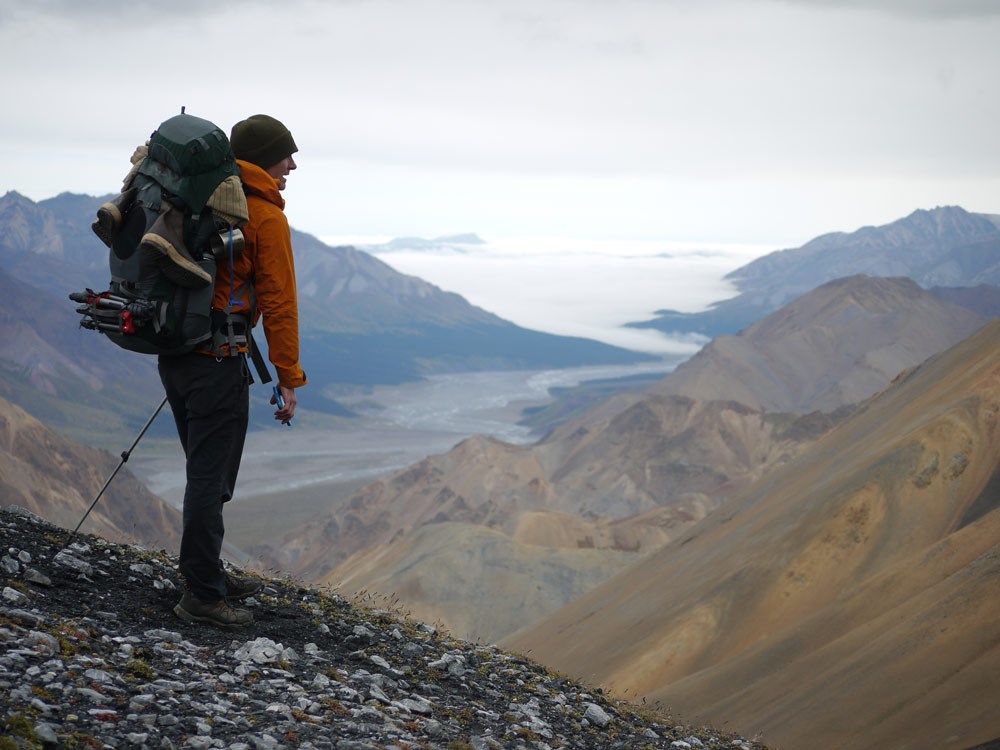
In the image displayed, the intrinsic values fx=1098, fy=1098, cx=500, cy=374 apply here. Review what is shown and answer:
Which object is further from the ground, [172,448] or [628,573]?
[628,573]

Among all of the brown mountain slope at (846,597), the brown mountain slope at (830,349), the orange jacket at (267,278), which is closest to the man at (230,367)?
the orange jacket at (267,278)

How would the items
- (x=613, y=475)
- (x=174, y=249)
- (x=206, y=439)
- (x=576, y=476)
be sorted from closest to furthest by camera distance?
(x=174, y=249) → (x=206, y=439) → (x=613, y=475) → (x=576, y=476)

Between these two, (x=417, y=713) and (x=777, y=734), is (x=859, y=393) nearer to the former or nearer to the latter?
(x=777, y=734)

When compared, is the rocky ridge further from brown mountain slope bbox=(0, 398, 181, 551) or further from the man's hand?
brown mountain slope bbox=(0, 398, 181, 551)

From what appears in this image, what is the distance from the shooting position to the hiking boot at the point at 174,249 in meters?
6.02

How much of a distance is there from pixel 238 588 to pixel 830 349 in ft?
Answer: 400

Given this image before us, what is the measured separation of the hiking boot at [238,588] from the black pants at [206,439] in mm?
580

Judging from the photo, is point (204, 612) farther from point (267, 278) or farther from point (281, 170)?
point (281, 170)

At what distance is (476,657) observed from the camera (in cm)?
768

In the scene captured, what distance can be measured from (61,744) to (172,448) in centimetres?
14257

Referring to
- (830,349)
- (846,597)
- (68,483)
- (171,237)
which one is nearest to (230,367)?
(171,237)

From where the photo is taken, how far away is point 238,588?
727 cm

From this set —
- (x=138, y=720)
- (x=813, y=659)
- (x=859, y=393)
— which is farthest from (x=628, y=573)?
(x=859, y=393)

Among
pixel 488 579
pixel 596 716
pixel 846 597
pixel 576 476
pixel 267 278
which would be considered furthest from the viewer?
pixel 576 476
